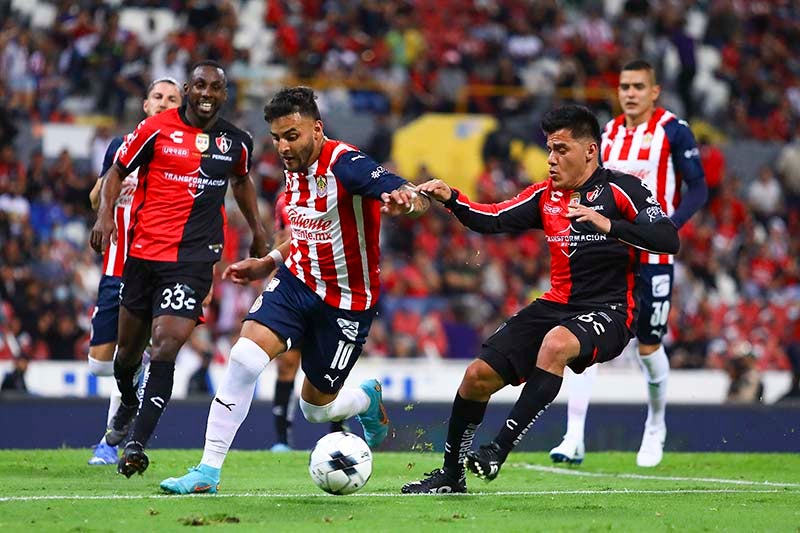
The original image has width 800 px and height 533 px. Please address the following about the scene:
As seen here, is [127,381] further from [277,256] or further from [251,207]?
[277,256]

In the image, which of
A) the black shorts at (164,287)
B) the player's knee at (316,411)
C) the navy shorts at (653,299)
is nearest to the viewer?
the player's knee at (316,411)

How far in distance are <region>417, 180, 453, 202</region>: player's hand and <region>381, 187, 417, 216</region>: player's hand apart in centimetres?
36

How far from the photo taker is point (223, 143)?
29.5 feet

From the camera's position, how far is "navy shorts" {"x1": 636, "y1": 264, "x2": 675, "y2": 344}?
1041 centimetres

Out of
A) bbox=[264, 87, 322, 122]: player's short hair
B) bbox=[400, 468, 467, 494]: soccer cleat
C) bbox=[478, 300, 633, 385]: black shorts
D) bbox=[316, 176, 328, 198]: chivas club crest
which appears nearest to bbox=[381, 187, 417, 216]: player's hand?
bbox=[316, 176, 328, 198]: chivas club crest

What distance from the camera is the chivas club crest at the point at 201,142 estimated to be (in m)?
8.89

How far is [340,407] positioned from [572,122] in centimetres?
232

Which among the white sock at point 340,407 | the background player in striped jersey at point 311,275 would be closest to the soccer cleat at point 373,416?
the white sock at point 340,407

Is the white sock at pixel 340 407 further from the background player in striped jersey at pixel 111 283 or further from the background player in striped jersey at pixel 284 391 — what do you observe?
the background player in striped jersey at pixel 284 391

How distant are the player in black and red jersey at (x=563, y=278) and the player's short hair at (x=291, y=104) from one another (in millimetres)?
786

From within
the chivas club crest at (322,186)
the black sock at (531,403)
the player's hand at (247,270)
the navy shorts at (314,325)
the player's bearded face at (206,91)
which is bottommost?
the black sock at (531,403)

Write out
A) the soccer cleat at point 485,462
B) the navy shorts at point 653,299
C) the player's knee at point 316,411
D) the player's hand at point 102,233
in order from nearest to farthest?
1. the soccer cleat at point 485,462
2. the player's knee at point 316,411
3. the player's hand at point 102,233
4. the navy shorts at point 653,299

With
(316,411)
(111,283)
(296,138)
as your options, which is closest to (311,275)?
(296,138)

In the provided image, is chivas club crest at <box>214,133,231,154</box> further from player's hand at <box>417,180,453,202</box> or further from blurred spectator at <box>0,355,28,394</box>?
blurred spectator at <box>0,355,28,394</box>
